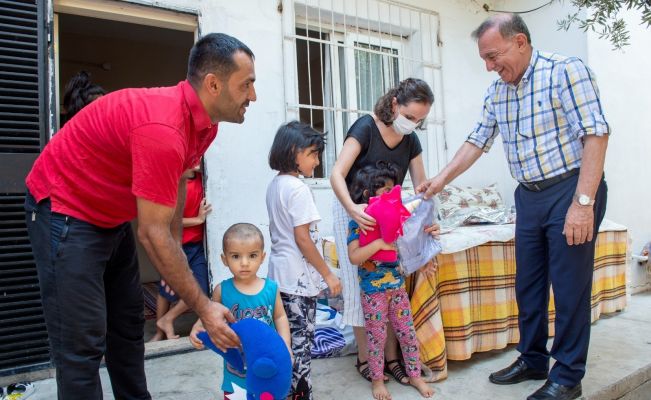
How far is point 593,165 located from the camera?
6.86 feet

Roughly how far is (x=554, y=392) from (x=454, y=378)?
22.3 inches

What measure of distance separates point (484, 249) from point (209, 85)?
204 centimetres

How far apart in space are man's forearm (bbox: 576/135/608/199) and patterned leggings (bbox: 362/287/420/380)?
1.00 metres

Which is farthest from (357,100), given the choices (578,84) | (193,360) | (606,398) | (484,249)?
(606,398)

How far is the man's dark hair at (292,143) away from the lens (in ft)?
7.47

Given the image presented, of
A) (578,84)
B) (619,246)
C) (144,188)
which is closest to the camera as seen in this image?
(144,188)

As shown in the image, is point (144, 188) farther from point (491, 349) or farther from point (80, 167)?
point (491, 349)

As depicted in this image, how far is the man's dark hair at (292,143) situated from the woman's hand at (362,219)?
35cm

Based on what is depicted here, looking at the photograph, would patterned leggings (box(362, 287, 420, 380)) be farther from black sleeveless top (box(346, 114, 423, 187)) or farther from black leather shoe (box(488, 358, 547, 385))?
black sleeveless top (box(346, 114, 423, 187))

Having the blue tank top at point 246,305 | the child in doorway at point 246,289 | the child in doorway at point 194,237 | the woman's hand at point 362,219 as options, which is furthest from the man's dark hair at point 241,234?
the child in doorway at point 194,237

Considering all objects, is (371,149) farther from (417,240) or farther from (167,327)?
(167,327)

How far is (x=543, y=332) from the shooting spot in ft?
8.20

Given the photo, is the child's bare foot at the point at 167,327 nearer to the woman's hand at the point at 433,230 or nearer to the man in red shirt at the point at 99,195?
the man in red shirt at the point at 99,195

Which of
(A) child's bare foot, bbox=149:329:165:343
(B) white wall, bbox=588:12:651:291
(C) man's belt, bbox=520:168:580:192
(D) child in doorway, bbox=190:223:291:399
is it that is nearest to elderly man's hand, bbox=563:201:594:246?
(C) man's belt, bbox=520:168:580:192
